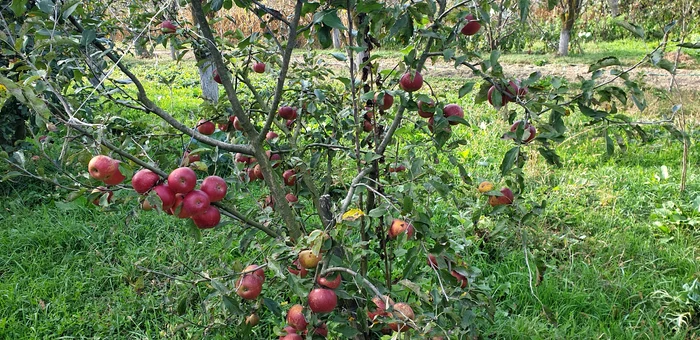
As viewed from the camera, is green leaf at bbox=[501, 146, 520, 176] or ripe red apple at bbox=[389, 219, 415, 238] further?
ripe red apple at bbox=[389, 219, 415, 238]

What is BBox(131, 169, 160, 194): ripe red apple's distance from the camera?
1098 millimetres

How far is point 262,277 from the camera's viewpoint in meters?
1.43

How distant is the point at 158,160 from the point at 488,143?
3.52 metres

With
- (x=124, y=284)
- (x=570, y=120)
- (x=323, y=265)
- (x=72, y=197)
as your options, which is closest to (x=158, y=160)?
(x=72, y=197)

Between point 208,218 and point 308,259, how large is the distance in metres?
0.27

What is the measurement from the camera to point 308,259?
4.24 ft

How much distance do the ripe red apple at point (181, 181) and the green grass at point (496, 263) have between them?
0.37 meters

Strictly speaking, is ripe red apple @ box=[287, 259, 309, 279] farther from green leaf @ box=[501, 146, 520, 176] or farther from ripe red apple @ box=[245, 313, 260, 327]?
green leaf @ box=[501, 146, 520, 176]

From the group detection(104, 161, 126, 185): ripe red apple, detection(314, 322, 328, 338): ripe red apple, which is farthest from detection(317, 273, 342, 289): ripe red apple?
detection(104, 161, 126, 185): ripe red apple

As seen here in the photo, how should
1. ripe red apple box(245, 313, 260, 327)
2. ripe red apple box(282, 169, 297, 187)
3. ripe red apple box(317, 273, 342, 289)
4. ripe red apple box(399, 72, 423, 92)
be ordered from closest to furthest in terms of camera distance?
1. ripe red apple box(317, 273, 342, 289)
2. ripe red apple box(399, 72, 423, 92)
3. ripe red apple box(245, 313, 260, 327)
4. ripe red apple box(282, 169, 297, 187)

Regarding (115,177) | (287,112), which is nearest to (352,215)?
(115,177)

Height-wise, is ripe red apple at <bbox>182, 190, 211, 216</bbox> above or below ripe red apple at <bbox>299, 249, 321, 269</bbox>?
above

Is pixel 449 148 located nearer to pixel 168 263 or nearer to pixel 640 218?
pixel 168 263

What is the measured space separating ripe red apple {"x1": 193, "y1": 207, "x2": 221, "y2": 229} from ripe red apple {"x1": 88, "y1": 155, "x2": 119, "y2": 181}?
8.0 inches
